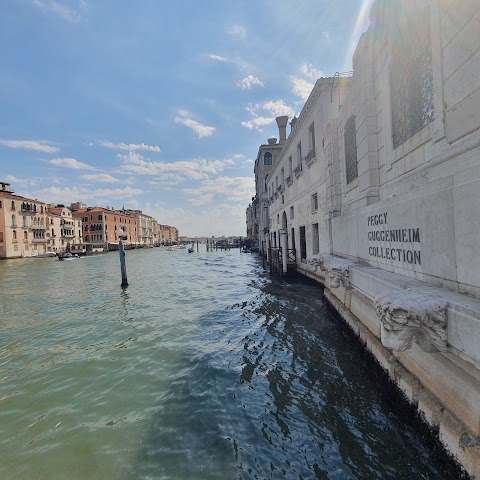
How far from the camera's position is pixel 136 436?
12.3ft

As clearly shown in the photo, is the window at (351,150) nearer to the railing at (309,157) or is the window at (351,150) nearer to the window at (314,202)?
the railing at (309,157)

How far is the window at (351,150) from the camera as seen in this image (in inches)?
326

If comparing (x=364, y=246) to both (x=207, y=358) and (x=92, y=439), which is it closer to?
(x=207, y=358)

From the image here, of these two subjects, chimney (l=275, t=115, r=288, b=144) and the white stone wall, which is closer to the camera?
the white stone wall

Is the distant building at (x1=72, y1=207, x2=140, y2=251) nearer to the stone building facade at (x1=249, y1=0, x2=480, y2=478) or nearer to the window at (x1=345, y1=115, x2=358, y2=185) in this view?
the window at (x1=345, y1=115, x2=358, y2=185)

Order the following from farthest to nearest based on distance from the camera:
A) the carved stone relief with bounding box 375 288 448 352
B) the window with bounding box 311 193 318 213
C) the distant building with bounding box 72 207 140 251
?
the distant building with bounding box 72 207 140 251 → the window with bounding box 311 193 318 213 → the carved stone relief with bounding box 375 288 448 352

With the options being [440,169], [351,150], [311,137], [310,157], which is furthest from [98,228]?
[440,169]

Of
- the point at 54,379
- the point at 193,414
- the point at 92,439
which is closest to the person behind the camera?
the point at 92,439

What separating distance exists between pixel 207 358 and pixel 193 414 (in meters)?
1.98

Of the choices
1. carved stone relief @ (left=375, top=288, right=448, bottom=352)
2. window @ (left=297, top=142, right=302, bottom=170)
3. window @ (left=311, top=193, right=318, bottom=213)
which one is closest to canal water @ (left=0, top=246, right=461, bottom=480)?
carved stone relief @ (left=375, top=288, right=448, bottom=352)

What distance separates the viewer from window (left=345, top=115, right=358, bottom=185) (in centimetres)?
827

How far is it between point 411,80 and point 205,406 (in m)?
6.29

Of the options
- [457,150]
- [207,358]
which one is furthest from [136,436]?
[457,150]

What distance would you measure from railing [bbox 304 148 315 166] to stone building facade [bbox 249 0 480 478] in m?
5.06
